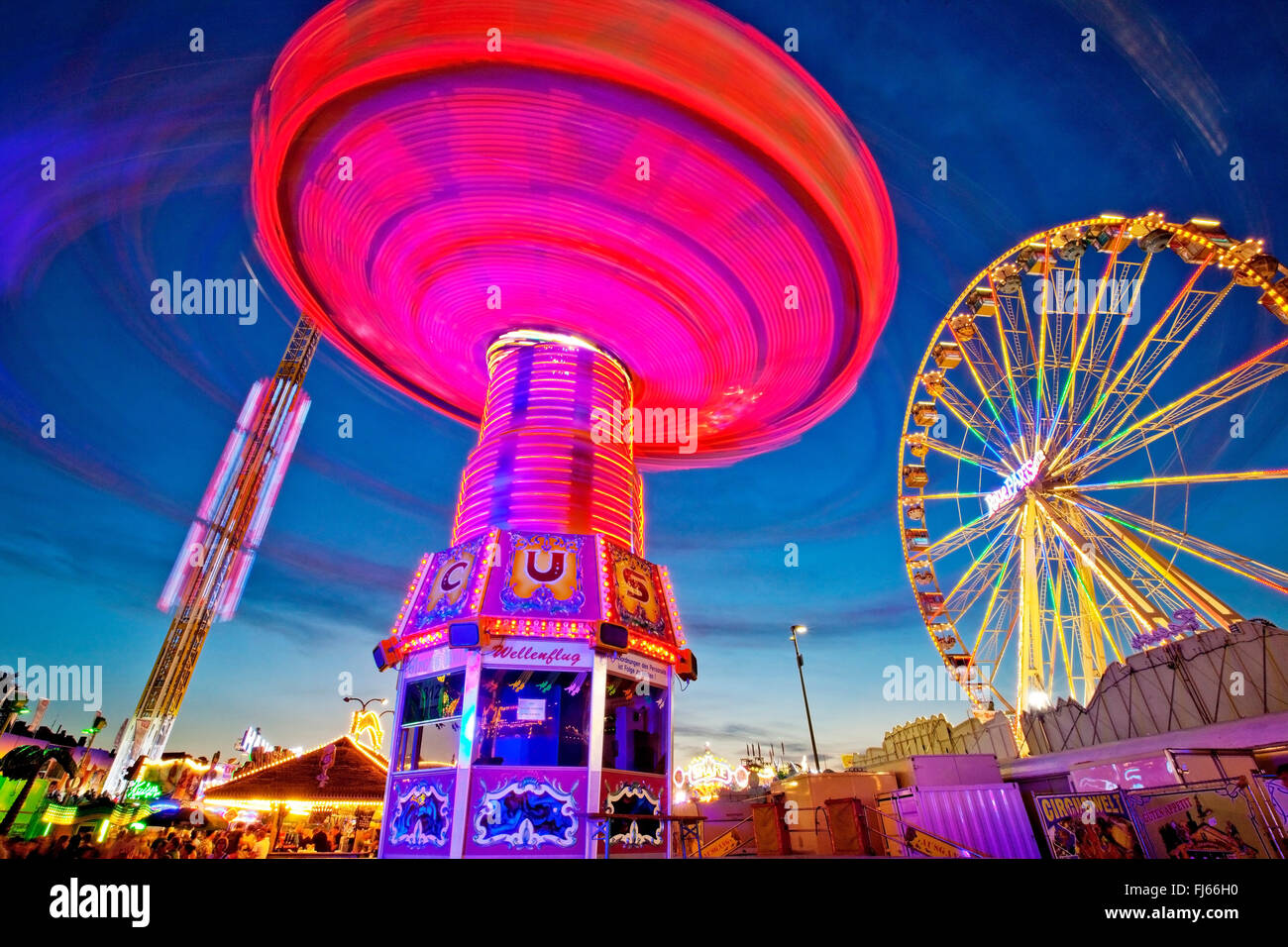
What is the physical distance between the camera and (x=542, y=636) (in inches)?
504

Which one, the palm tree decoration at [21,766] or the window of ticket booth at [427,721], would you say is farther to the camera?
the palm tree decoration at [21,766]

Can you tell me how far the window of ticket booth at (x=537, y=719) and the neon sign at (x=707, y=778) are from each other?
30.0m

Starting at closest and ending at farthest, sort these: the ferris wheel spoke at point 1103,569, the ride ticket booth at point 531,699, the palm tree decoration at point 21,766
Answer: the ride ticket booth at point 531,699
the ferris wheel spoke at point 1103,569
the palm tree decoration at point 21,766

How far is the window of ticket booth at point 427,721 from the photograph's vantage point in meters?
13.2

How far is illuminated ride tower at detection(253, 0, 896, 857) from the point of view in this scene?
12602 millimetres

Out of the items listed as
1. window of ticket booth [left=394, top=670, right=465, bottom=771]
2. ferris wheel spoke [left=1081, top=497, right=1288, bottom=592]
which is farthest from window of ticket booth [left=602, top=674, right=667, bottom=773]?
ferris wheel spoke [left=1081, top=497, right=1288, bottom=592]

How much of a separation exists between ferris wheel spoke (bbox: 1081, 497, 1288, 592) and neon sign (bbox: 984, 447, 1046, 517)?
2.18 metres

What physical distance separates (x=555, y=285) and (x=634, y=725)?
38.2 feet

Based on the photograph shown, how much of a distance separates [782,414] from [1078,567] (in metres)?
11.9

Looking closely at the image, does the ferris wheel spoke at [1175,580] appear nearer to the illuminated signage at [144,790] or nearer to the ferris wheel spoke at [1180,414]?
the ferris wheel spoke at [1180,414]

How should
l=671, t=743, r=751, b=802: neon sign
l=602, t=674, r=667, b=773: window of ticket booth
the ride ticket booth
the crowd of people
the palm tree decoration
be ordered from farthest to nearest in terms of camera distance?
l=671, t=743, r=751, b=802: neon sign
the palm tree decoration
l=602, t=674, r=667, b=773: window of ticket booth
the crowd of people
the ride ticket booth

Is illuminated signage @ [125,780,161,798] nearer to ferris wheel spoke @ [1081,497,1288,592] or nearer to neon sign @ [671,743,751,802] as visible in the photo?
neon sign @ [671,743,751,802]

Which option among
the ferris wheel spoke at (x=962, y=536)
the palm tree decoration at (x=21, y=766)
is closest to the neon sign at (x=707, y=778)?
the ferris wheel spoke at (x=962, y=536)
